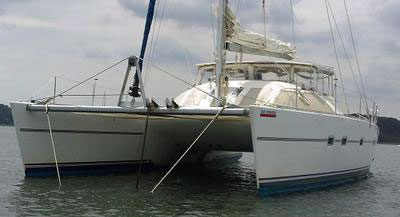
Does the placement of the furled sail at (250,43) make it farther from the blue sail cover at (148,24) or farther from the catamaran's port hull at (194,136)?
the catamaran's port hull at (194,136)

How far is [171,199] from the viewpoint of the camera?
9.45 meters

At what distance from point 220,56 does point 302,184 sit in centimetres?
325

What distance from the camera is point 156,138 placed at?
43.8 ft

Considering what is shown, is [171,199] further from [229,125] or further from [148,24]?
[148,24]

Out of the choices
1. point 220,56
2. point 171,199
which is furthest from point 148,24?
point 171,199

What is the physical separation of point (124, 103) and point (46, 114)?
5.37 ft

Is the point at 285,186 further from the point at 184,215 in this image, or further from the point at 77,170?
the point at 77,170

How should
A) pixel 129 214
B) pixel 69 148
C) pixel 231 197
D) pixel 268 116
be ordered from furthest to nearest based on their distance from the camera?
1. pixel 69 148
2. pixel 231 197
3. pixel 268 116
4. pixel 129 214

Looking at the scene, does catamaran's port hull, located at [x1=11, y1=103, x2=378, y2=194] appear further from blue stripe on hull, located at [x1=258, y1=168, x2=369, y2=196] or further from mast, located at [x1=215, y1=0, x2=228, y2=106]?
mast, located at [x1=215, y1=0, x2=228, y2=106]

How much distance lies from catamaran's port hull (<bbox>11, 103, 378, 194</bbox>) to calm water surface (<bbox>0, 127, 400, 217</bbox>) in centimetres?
45

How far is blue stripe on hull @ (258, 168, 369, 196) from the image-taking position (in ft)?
31.8

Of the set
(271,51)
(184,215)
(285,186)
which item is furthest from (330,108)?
(184,215)

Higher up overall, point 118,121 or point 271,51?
point 271,51

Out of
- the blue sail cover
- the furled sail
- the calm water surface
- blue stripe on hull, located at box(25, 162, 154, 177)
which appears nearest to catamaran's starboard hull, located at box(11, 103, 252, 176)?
blue stripe on hull, located at box(25, 162, 154, 177)
